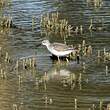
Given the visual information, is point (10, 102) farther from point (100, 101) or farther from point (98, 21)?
point (98, 21)

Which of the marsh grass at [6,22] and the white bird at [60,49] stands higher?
the marsh grass at [6,22]

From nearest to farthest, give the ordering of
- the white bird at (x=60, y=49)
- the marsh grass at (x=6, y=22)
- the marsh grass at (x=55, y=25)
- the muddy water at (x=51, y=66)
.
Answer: the muddy water at (x=51, y=66) → the white bird at (x=60, y=49) → the marsh grass at (x=55, y=25) → the marsh grass at (x=6, y=22)

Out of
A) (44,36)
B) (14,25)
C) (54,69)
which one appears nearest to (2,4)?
(14,25)

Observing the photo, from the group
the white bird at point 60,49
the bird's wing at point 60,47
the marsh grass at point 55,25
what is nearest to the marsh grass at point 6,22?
the marsh grass at point 55,25

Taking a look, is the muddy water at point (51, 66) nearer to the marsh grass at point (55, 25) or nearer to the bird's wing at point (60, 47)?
the marsh grass at point (55, 25)

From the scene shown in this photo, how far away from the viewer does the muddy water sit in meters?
12.1

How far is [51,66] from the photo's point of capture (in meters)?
15.0

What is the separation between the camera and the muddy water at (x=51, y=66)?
12125mm

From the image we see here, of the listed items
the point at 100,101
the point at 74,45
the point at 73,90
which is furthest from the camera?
the point at 74,45

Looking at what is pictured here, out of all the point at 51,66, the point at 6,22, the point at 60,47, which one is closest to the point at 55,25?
the point at 6,22

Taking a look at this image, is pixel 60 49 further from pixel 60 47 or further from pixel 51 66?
pixel 51 66

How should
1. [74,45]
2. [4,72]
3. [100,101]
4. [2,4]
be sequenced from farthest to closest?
[2,4], [74,45], [4,72], [100,101]

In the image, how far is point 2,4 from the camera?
912 inches

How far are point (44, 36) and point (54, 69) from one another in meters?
3.58
